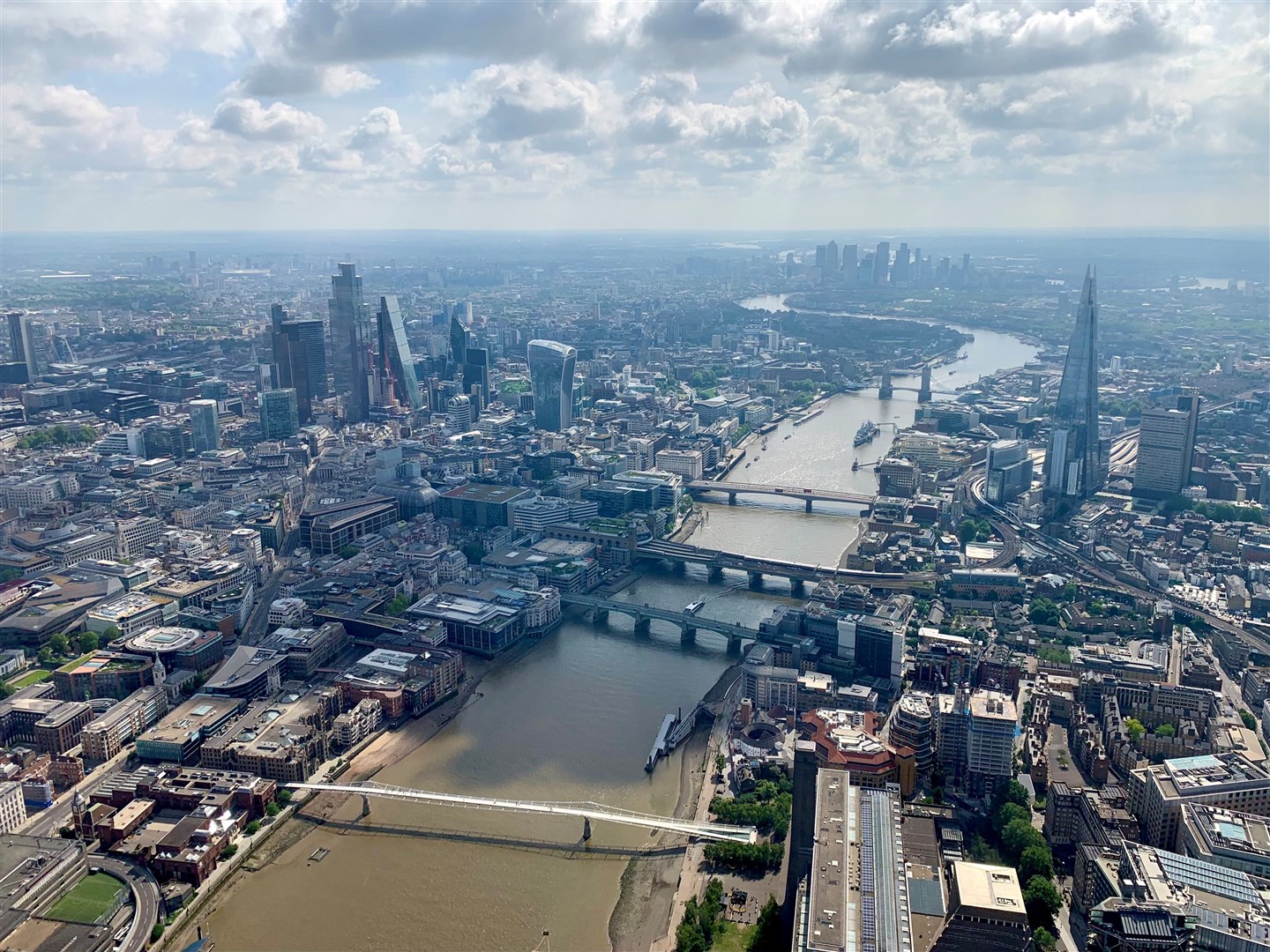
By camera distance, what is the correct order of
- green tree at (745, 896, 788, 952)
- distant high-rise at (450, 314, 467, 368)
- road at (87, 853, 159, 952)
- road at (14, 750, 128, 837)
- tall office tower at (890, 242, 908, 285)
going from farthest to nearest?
tall office tower at (890, 242, 908, 285) → distant high-rise at (450, 314, 467, 368) → road at (14, 750, 128, 837) → road at (87, 853, 159, 952) → green tree at (745, 896, 788, 952)

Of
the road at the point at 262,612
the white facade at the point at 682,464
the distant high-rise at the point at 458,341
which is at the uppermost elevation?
the distant high-rise at the point at 458,341

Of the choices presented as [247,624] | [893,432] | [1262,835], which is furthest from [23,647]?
[893,432]

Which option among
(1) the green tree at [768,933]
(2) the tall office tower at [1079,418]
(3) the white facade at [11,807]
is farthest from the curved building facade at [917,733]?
(2) the tall office tower at [1079,418]

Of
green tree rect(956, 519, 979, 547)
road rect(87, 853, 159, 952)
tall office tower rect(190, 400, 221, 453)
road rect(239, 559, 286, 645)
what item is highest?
tall office tower rect(190, 400, 221, 453)

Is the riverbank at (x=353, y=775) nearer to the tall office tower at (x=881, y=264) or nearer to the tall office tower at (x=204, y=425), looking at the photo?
the tall office tower at (x=204, y=425)

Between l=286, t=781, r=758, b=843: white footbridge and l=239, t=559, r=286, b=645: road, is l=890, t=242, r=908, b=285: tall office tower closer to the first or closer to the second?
l=239, t=559, r=286, b=645: road

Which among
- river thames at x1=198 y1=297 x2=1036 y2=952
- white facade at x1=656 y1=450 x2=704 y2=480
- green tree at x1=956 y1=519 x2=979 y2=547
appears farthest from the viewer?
white facade at x1=656 y1=450 x2=704 y2=480

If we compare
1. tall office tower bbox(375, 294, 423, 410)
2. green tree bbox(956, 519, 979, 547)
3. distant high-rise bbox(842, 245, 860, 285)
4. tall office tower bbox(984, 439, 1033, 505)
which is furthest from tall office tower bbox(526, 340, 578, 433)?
distant high-rise bbox(842, 245, 860, 285)

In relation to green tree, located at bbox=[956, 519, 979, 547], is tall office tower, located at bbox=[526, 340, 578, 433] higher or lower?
higher

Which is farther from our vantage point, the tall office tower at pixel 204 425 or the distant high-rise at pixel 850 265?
the distant high-rise at pixel 850 265
